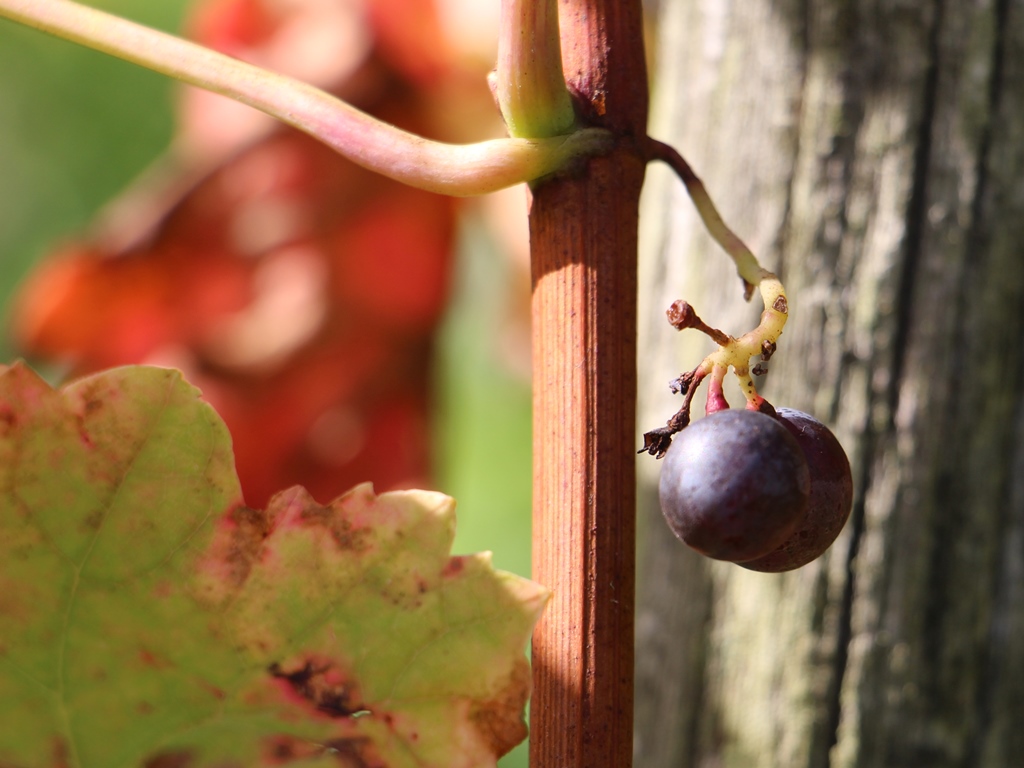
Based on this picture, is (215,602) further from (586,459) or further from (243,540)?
(586,459)

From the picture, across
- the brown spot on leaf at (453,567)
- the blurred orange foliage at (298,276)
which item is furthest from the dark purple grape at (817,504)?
the blurred orange foliage at (298,276)

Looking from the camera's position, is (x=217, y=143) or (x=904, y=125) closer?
(x=904, y=125)

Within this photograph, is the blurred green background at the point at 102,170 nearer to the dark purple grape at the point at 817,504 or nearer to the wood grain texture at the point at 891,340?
the wood grain texture at the point at 891,340

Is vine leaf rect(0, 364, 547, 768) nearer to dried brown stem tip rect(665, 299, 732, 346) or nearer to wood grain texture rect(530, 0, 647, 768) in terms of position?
wood grain texture rect(530, 0, 647, 768)

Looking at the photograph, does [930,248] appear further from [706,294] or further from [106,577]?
[106,577]

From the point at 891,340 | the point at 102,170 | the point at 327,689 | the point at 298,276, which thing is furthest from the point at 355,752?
the point at 102,170

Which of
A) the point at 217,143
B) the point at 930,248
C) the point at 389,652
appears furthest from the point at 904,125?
the point at 217,143
